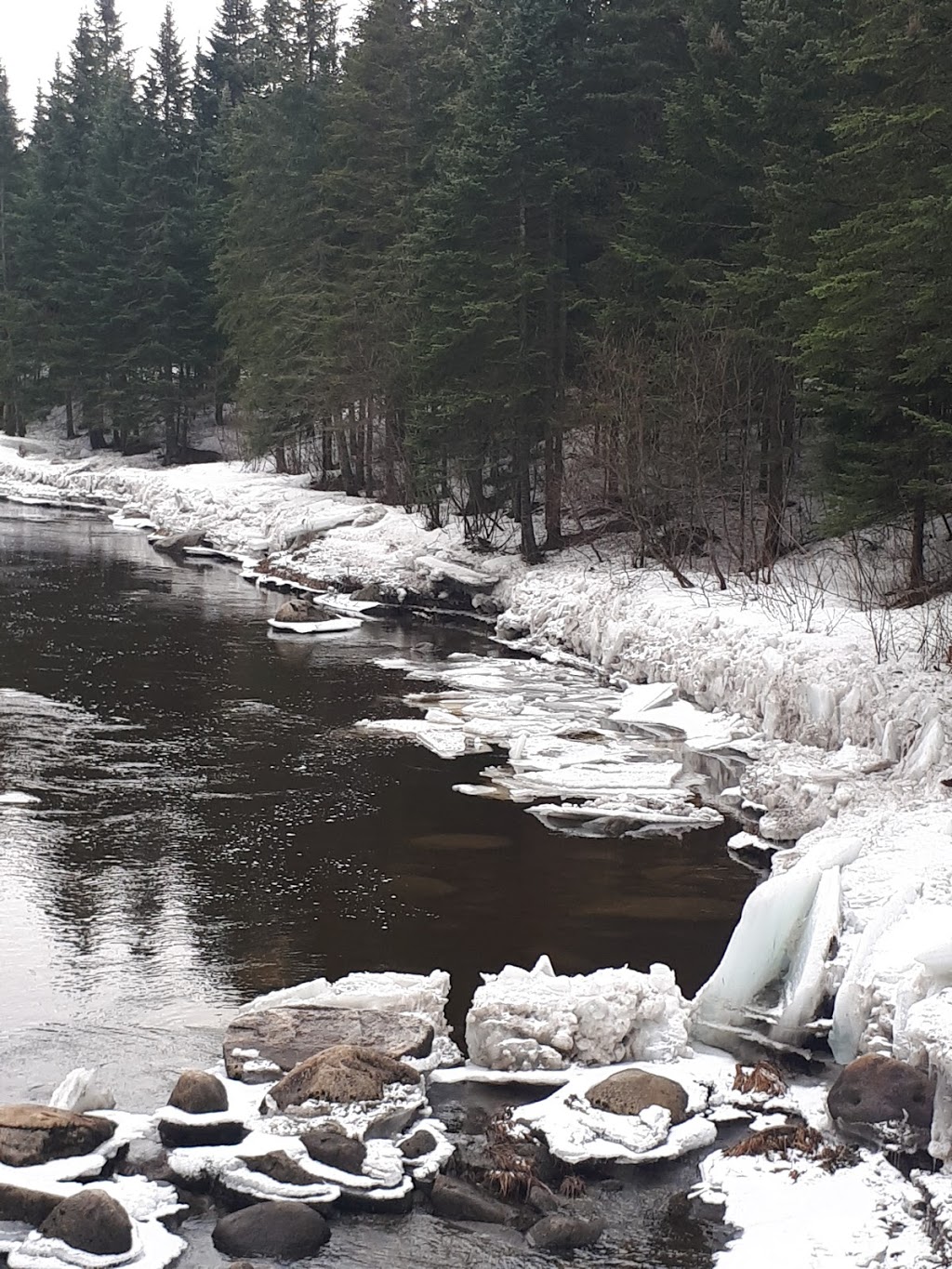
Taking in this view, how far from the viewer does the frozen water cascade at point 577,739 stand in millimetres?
14844

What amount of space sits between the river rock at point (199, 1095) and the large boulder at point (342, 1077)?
1.04 ft

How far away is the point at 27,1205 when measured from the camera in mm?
7086

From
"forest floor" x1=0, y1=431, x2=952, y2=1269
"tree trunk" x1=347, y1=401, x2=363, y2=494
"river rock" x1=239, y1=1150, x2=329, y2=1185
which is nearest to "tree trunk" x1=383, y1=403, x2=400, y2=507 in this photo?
"tree trunk" x1=347, y1=401, x2=363, y2=494

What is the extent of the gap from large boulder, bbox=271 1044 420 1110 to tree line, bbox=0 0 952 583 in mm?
9992

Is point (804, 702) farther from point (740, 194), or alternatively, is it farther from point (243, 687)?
point (740, 194)

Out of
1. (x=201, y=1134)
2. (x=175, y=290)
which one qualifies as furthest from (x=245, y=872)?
(x=175, y=290)

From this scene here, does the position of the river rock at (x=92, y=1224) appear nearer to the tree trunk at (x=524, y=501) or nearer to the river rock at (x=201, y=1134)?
the river rock at (x=201, y=1134)

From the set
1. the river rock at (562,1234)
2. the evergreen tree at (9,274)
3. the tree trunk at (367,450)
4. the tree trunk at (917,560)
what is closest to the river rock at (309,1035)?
the river rock at (562,1234)

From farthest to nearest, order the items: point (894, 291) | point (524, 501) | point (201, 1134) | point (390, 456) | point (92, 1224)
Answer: point (390, 456), point (524, 501), point (894, 291), point (201, 1134), point (92, 1224)

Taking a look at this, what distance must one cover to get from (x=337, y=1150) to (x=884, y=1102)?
10.4 ft

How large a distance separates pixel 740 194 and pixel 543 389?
5.54 meters

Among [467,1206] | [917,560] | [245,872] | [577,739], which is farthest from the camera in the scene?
[917,560]

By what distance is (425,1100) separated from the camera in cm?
834

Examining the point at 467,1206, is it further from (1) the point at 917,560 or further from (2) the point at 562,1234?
(1) the point at 917,560
